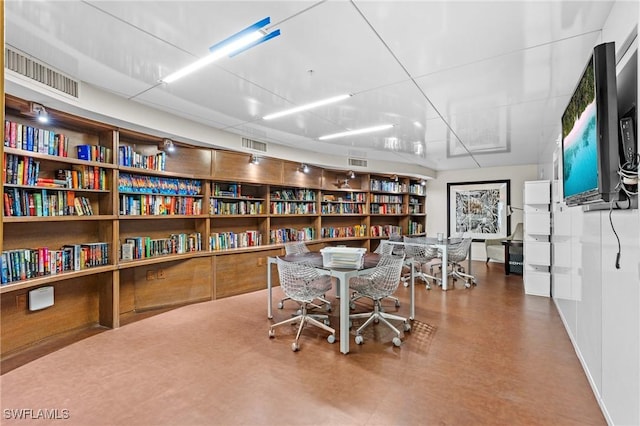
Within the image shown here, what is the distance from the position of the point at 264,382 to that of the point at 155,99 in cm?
308

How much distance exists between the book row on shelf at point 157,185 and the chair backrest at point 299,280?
6.99 feet

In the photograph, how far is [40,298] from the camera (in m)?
3.20

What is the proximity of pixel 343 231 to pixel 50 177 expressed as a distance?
204 inches

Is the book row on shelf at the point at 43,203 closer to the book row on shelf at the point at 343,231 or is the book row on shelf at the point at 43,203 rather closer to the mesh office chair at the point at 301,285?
the mesh office chair at the point at 301,285

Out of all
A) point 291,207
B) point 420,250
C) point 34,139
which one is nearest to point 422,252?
point 420,250

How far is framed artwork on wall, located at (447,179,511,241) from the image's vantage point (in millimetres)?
8078

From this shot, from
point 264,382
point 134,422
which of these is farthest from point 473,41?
point 134,422

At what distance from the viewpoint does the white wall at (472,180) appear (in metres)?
7.90

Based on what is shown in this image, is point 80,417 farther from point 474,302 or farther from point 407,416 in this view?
point 474,302

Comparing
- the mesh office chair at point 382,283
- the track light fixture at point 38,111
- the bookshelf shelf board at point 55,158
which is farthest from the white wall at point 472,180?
the track light fixture at point 38,111

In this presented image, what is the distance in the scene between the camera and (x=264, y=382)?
8.25 ft

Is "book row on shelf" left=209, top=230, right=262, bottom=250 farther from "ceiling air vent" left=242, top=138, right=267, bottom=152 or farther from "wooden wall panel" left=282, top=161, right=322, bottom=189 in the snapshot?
"ceiling air vent" left=242, top=138, right=267, bottom=152

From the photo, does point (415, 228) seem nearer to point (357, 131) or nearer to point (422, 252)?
point (422, 252)

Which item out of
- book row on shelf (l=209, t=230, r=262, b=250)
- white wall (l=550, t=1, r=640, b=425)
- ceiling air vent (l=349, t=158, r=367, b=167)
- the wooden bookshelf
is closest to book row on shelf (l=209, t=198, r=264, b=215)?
the wooden bookshelf
